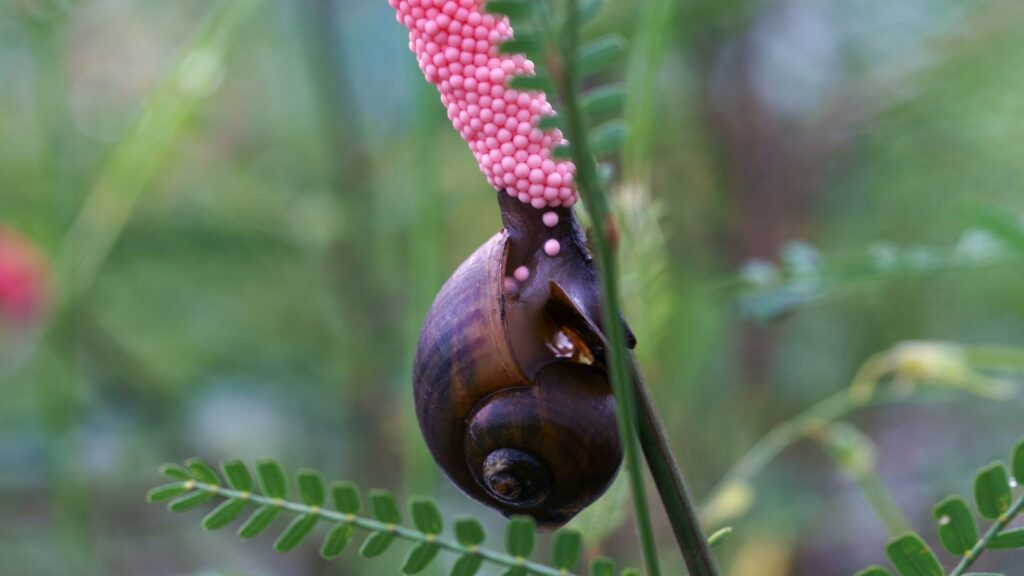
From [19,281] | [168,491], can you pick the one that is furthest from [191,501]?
[19,281]

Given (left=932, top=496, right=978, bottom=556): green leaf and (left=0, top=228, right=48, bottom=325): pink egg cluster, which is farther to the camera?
(left=0, top=228, right=48, bottom=325): pink egg cluster

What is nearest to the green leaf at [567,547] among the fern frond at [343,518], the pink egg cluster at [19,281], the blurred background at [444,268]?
the fern frond at [343,518]

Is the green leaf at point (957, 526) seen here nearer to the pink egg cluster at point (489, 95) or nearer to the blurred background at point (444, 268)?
the pink egg cluster at point (489, 95)

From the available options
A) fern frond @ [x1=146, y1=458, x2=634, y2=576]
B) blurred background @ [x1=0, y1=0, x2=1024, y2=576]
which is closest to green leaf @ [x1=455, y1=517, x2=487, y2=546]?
fern frond @ [x1=146, y1=458, x2=634, y2=576]

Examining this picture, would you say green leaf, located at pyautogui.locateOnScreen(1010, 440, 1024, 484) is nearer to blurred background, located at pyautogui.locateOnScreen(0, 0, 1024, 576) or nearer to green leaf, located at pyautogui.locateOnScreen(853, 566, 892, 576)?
green leaf, located at pyautogui.locateOnScreen(853, 566, 892, 576)

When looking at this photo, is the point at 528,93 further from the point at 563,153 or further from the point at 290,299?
the point at 290,299

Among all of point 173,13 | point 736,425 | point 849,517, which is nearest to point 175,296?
point 173,13
